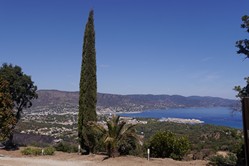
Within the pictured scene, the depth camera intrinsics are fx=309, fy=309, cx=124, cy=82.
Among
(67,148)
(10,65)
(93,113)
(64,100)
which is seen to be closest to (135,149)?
(93,113)

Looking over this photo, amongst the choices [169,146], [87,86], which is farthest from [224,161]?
[87,86]

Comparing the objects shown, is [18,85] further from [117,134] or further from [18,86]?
[117,134]

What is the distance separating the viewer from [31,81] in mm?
26469

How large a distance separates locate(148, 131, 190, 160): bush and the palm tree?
1478mm

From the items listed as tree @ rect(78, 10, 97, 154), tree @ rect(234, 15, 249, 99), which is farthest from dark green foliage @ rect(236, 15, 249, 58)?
tree @ rect(78, 10, 97, 154)

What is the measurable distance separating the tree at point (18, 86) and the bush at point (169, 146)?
42.2ft

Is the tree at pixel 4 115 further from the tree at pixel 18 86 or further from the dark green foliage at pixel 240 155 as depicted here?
the dark green foliage at pixel 240 155

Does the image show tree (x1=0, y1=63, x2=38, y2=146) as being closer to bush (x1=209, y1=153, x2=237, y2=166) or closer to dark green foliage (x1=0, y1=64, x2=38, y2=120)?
dark green foliage (x1=0, y1=64, x2=38, y2=120)

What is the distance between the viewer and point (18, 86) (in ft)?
83.3

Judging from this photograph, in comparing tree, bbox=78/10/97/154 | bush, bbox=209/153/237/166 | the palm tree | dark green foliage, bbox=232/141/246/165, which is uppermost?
tree, bbox=78/10/97/154

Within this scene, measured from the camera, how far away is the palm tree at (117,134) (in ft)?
55.8

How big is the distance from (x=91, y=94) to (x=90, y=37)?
13.6 feet

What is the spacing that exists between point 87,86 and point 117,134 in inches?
222

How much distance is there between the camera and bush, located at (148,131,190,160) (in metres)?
17.5
